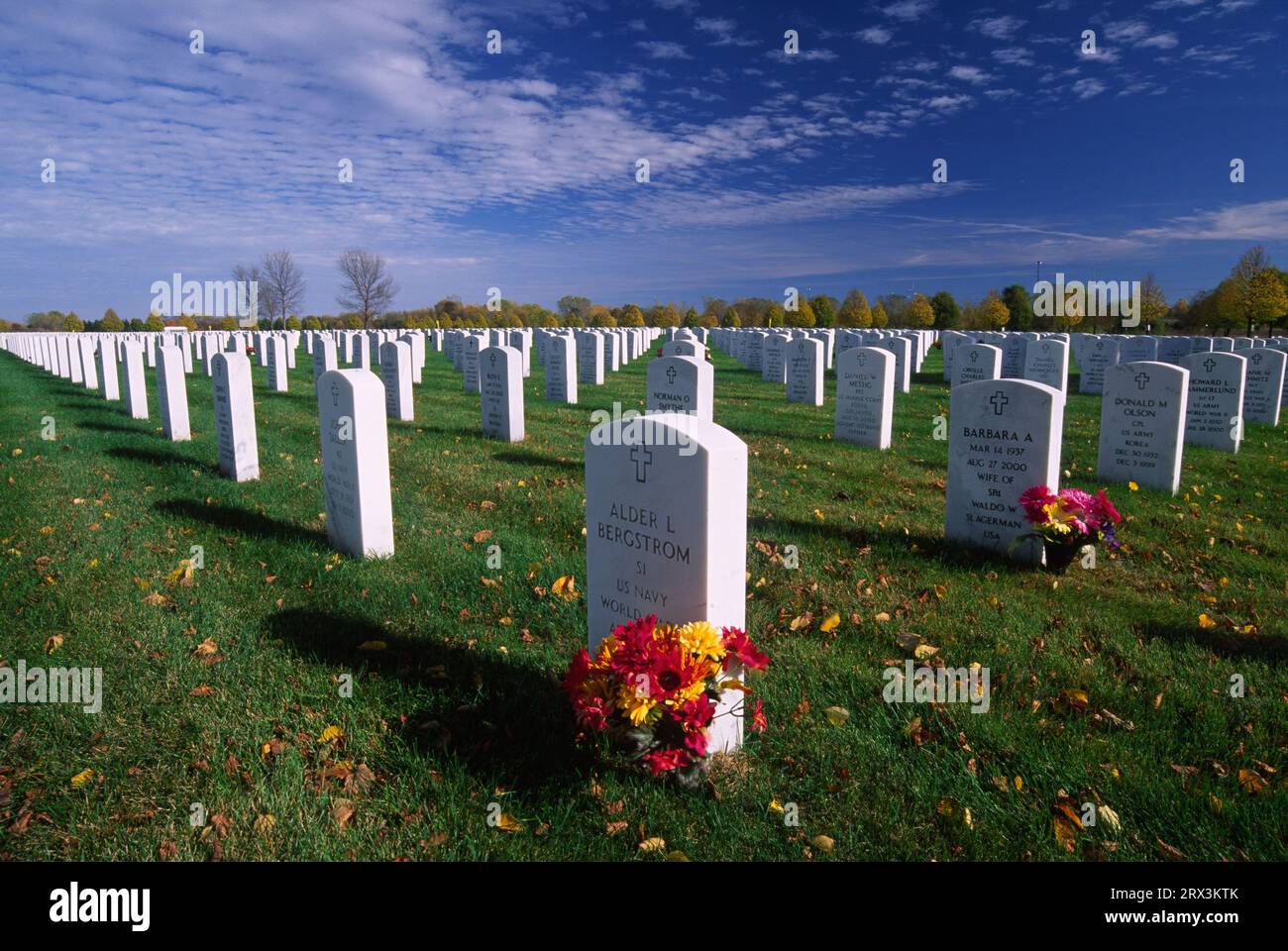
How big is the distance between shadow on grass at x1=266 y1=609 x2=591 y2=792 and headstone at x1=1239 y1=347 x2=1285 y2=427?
1602 centimetres

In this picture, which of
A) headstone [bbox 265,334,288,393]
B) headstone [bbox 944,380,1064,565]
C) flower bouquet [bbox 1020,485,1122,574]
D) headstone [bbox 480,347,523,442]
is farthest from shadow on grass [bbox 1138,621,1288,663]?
headstone [bbox 265,334,288,393]

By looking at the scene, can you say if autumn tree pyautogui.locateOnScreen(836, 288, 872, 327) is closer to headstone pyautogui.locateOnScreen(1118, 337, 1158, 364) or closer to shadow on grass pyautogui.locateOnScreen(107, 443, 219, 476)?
headstone pyautogui.locateOnScreen(1118, 337, 1158, 364)

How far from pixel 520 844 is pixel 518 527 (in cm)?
445

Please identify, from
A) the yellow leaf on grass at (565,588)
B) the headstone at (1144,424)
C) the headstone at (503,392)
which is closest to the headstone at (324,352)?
the headstone at (503,392)

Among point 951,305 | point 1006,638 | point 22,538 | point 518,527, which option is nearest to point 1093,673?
point 1006,638

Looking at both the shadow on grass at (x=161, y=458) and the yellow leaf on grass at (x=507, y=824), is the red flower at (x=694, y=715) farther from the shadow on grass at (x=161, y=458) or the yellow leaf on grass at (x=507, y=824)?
the shadow on grass at (x=161, y=458)

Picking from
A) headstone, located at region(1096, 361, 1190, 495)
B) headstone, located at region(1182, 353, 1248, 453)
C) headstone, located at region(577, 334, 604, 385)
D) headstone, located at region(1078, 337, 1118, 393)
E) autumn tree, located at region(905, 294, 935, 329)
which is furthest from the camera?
autumn tree, located at region(905, 294, 935, 329)

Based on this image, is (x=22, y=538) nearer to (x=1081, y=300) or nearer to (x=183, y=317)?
(x=1081, y=300)

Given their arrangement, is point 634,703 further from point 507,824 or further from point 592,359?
point 592,359

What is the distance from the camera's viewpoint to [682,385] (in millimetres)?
9672

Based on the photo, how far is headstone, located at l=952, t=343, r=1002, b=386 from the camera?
14289 mm

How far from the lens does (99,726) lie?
12.8 ft

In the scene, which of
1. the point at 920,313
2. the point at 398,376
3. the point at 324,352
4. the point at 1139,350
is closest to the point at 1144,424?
the point at 398,376

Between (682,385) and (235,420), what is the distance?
5.59m
